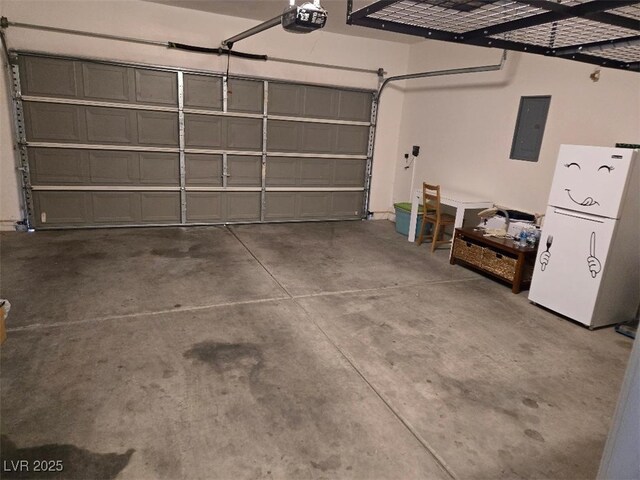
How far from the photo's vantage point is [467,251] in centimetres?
469

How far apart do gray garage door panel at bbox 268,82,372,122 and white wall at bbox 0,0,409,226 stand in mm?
144

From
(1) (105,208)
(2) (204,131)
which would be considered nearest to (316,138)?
(2) (204,131)

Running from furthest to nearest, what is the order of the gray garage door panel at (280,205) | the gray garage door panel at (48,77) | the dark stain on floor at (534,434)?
the gray garage door panel at (280,205)
the gray garage door panel at (48,77)
the dark stain on floor at (534,434)

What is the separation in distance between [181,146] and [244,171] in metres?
0.95

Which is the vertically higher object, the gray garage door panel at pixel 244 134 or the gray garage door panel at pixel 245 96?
the gray garage door panel at pixel 245 96

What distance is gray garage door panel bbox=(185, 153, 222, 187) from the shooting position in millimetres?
5906

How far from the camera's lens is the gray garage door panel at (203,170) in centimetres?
591

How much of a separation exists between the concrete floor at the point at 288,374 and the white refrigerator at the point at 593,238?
0.24 metres

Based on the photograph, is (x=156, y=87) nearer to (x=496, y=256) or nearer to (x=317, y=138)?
(x=317, y=138)

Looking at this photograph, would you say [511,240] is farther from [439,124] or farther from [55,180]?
[55,180]

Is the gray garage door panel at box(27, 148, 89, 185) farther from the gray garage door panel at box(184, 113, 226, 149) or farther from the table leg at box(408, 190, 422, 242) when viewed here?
the table leg at box(408, 190, 422, 242)

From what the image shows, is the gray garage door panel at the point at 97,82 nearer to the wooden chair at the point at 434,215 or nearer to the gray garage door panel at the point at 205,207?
the gray garage door panel at the point at 205,207

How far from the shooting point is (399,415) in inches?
88.0

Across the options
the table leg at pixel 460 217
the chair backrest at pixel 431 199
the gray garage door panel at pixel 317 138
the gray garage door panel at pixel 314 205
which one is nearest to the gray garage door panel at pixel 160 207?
the gray garage door panel at pixel 314 205
